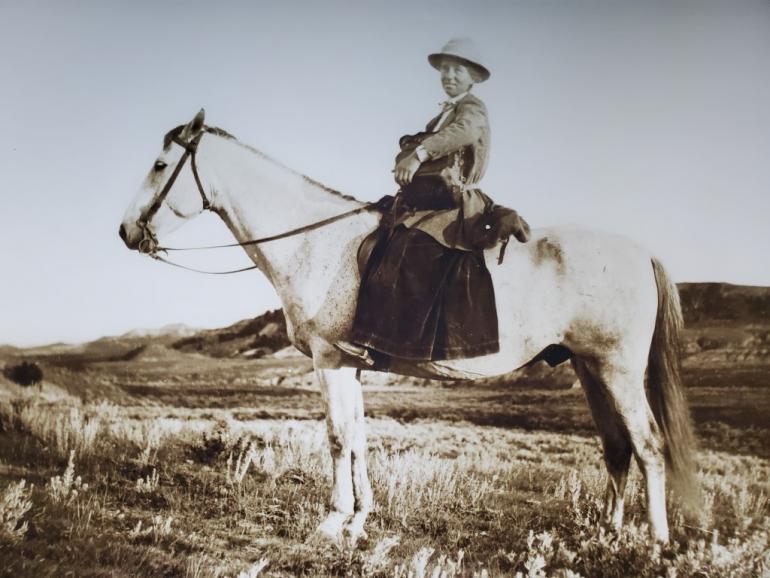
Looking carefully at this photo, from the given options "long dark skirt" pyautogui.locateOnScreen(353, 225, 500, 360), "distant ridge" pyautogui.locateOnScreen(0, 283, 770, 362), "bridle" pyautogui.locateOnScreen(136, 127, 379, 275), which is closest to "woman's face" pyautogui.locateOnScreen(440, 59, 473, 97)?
"bridle" pyautogui.locateOnScreen(136, 127, 379, 275)

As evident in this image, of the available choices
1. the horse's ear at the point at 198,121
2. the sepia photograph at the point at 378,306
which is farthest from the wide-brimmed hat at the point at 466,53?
the horse's ear at the point at 198,121

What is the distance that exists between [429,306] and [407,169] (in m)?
0.78

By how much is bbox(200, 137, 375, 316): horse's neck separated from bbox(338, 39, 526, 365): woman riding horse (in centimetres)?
28

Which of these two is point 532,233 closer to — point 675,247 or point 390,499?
point 675,247

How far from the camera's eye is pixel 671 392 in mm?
3166

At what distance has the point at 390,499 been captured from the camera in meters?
3.25

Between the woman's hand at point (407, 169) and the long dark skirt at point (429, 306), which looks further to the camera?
the woman's hand at point (407, 169)

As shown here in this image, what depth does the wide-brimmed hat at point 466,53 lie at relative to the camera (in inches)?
135

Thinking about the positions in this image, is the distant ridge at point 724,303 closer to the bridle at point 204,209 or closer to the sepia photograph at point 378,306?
the sepia photograph at point 378,306

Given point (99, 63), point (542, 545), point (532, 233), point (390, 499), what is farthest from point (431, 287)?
point (99, 63)

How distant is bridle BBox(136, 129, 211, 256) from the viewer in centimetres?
321

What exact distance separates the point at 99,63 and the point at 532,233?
3.04m

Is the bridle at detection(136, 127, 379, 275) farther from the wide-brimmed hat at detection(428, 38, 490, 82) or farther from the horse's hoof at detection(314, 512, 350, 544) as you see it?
the horse's hoof at detection(314, 512, 350, 544)

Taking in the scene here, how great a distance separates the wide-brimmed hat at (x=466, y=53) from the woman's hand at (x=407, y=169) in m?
0.69
